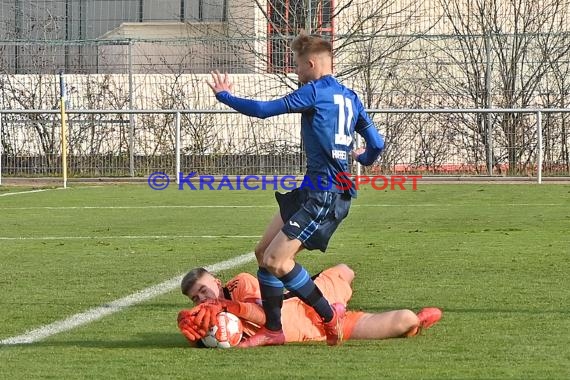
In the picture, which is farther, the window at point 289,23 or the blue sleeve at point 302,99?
the window at point 289,23

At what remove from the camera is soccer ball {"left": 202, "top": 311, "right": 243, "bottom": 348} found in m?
6.26

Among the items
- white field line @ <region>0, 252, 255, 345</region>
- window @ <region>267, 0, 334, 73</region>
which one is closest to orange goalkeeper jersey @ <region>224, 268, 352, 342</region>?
white field line @ <region>0, 252, 255, 345</region>

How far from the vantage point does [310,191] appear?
645 cm

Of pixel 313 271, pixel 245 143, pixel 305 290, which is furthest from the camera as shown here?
pixel 245 143

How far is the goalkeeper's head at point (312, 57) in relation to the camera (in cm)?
650

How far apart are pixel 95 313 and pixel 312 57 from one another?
2.21 m

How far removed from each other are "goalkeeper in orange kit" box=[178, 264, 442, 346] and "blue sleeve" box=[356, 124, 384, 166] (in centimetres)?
88

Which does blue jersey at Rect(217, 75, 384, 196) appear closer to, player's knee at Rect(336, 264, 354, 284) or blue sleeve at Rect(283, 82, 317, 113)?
blue sleeve at Rect(283, 82, 317, 113)

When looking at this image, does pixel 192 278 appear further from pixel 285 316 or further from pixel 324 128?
pixel 324 128

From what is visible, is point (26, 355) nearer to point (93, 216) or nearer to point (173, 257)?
point (173, 257)

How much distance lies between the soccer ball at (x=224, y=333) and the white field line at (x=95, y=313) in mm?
991

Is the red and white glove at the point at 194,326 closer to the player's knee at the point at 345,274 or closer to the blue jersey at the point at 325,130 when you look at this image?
the blue jersey at the point at 325,130
